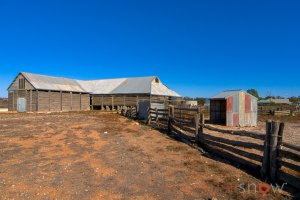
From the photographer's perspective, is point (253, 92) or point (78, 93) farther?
point (253, 92)

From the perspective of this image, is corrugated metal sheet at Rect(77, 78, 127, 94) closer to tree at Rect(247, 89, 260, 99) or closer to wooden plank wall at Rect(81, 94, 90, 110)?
wooden plank wall at Rect(81, 94, 90, 110)

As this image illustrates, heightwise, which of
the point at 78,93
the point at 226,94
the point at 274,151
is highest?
the point at 78,93

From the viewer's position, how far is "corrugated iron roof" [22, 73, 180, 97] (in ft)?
136

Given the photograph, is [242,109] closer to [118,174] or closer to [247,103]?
[247,103]

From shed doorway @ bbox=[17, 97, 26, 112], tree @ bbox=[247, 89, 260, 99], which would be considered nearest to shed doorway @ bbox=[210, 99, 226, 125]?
shed doorway @ bbox=[17, 97, 26, 112]

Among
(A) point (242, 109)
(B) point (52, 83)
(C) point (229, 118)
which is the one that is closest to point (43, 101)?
(B) point (52, 83)

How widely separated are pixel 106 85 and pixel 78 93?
277 inches

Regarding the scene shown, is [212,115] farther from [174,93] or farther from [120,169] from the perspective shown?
[174,93]

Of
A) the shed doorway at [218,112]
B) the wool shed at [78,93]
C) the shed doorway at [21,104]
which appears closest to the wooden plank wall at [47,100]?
the wool shed at [78,93]

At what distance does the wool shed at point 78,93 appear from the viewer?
3969 centimetres

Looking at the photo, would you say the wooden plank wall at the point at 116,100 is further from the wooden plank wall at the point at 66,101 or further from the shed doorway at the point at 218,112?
the shed doorway at the point at 218,112

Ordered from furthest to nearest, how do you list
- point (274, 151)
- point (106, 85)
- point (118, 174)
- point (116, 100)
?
point (106, 85) < point (116, 100) < point (118, 174) < point (274, 151)

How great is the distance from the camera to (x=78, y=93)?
4666 centimetres

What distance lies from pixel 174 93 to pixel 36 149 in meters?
41.2
